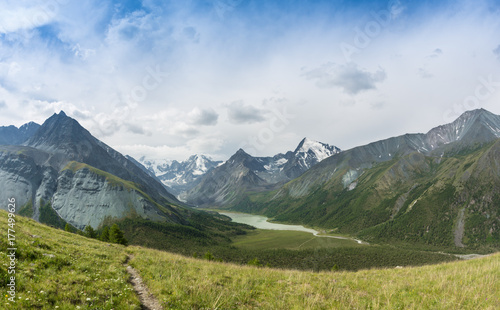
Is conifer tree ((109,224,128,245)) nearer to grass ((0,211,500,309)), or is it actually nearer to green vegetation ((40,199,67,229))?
grass ((0,211,500,309))

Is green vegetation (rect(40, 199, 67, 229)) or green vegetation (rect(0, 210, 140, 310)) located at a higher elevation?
green vegetation (rect(0, 210, 140, 310))

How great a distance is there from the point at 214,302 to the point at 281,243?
19822 cm

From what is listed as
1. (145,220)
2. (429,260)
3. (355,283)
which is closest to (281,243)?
(429,260)

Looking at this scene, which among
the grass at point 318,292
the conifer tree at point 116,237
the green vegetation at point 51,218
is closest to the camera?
the grass at point 318,292

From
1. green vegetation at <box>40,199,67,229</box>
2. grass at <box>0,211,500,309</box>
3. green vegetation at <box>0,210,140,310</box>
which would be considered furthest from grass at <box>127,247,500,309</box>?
green vegetation at <box>40,199,67,229</box>

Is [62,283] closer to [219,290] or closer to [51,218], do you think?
[219,290]

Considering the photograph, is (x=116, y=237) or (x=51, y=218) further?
(x=51, y=218)

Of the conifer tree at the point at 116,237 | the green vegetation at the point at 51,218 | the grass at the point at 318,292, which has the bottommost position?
the green vegetation at the point at 51,218

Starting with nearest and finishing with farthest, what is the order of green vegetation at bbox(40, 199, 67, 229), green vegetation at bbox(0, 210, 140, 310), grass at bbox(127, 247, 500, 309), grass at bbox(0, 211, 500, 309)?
green vegetation at bbox(0, 210, 140, 310) → grass at bbox(0, 211, 500, 309) → grass at bbox(127, 247, 500, 309) → green vegetation at bbox(40, 199, 67, 229)

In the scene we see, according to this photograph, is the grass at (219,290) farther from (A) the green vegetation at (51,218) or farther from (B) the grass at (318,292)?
(A) the green vegetation at (51,218)

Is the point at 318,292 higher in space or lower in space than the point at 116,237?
higher

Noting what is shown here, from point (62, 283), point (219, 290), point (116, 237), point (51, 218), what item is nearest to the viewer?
point (62, 283)

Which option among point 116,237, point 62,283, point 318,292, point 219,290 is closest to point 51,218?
point 116,237

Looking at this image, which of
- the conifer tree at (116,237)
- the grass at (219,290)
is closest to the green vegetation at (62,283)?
the grass at (219,290)
